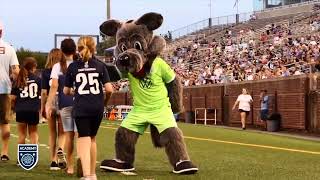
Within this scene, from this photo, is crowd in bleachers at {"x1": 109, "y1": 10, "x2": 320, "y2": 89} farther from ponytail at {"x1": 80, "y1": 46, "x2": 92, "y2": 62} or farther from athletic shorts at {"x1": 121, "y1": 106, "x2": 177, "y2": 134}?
ponytail at {"x1": 80, "y1": 46, "x2": 92, "y2": 62}

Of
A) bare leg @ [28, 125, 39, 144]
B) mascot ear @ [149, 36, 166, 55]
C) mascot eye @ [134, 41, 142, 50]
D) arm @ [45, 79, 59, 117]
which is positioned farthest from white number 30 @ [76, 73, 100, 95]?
bare leg @ [28, 125, 39, 144]

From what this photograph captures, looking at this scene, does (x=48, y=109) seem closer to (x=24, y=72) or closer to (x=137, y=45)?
(x=137, y=45)

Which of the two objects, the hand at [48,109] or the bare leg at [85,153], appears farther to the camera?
the hand at [48,109]

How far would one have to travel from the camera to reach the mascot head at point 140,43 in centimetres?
934

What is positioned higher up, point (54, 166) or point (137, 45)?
point (137, 45)

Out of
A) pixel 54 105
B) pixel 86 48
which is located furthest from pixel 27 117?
pixel 86 48

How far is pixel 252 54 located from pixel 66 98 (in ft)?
97.7

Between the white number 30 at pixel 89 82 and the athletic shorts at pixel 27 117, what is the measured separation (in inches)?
124

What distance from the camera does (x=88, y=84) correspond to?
786 cm

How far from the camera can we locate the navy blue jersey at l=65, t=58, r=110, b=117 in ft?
25.5

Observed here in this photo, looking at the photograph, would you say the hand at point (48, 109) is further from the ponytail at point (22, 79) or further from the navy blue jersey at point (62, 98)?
the ponytail at point (22, 79)

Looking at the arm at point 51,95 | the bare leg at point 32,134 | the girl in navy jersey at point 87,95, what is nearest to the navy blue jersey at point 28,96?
the bare leg at point 32,134

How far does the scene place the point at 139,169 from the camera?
32.7 ft

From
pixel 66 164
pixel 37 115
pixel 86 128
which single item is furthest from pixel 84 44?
pixel 37 115
